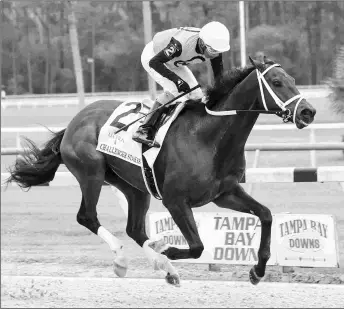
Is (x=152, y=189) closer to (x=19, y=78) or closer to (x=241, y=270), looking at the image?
(x=241, y=270)

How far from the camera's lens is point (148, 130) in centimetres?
546

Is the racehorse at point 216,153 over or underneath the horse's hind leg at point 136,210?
over

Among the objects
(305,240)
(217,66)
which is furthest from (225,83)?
(305,240)

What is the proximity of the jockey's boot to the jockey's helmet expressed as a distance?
65cm

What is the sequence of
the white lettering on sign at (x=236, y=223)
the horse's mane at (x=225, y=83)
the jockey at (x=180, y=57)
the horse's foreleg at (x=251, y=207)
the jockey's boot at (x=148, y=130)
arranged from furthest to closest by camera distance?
the white lettering on sign at (x=236, y=223)
the jockey's boot at (x=148, y=130)
the horse's foreleg at (x=251, y=207)
the horse's mane at (x=225, y=83)
the jockey at (x=180, y=57)

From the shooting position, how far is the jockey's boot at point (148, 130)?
5430 millimetres

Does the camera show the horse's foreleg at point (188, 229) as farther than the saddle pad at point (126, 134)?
No

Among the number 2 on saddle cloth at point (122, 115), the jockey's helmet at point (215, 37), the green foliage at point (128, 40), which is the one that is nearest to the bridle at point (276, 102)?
the jockey's helmet at point (215, 37)

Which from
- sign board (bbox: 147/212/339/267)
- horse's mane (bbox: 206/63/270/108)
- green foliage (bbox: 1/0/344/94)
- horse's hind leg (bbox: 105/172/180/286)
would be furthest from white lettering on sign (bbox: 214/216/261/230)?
green foliage (bbox: 1/0/344/94)

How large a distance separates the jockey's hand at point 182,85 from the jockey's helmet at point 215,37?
14.6 inches

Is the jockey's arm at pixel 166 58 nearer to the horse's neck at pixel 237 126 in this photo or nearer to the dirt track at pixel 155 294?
the horse's neck at pixel 237 126

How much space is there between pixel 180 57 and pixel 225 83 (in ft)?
1.19

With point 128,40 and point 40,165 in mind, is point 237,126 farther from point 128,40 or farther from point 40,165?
point 128,40

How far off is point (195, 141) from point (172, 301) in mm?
1027
